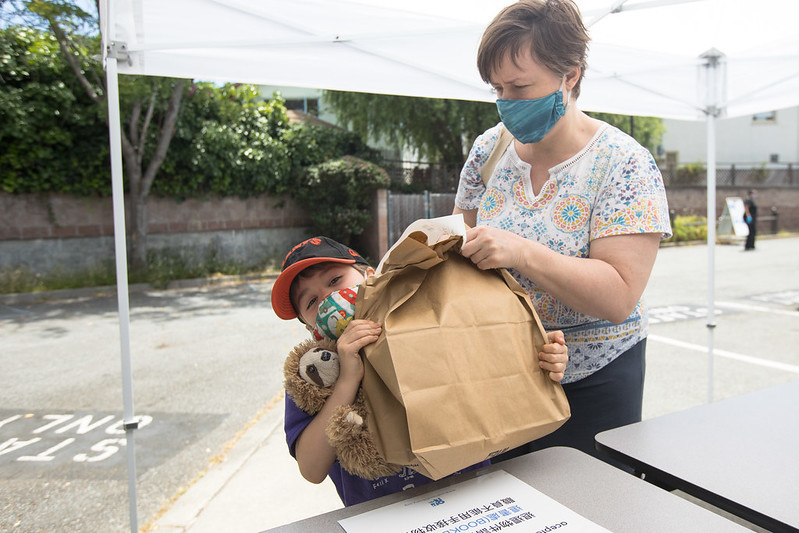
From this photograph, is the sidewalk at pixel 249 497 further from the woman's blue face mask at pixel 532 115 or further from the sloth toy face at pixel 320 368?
the woman's blue face mask at pixel 532 115

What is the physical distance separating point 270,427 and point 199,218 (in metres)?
9.67

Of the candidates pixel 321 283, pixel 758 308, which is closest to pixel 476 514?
pixel 321 283

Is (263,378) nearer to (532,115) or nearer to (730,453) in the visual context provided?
(532,115)

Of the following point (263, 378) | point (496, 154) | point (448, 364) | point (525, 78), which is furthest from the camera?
point (263, 378)

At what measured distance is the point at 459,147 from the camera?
52.9 ft

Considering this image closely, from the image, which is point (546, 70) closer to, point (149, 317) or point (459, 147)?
point (149, 317)

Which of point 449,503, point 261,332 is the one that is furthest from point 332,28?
point 261,332

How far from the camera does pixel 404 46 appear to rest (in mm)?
2580

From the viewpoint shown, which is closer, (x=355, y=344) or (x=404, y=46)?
(x=355, y=344)

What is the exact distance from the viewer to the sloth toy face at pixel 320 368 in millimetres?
1073

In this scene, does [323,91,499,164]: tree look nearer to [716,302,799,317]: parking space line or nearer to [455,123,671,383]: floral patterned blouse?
[716,302,799,317]: parking space line

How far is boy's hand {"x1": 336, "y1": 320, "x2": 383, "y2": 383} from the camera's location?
38.9 inches

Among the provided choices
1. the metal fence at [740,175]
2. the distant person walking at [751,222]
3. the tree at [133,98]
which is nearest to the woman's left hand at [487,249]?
the tree at [133,98]

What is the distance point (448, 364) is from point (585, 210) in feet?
2.27
